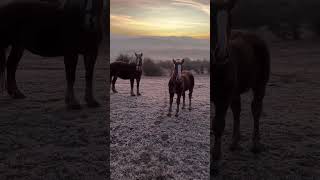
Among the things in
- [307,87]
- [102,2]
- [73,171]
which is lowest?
[73,171]

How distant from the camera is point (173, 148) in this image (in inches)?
176

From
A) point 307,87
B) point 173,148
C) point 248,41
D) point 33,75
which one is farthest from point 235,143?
point 33,75

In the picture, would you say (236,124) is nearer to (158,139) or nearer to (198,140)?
(198,140)

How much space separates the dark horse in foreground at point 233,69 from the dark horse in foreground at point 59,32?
261 cm

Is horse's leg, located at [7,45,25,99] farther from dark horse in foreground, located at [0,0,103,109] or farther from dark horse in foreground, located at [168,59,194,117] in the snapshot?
dark horse in foreground, located at [168,59,194,117]

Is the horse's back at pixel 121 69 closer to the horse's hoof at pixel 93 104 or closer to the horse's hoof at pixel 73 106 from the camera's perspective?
the horse's hoof at pixel 93 104

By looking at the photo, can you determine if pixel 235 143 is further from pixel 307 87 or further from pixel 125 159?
pixel 307 87

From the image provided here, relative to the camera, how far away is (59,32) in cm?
645

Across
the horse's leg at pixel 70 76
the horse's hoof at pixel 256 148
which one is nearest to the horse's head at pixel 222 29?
the horse's hoof at pixel 256 148

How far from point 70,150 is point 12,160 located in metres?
0.72

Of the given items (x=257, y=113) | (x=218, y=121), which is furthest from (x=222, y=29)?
(x=257, y=113)

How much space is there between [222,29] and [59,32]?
395cm

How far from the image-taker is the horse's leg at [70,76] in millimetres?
6455

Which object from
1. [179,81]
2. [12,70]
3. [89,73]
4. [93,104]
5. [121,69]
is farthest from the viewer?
[121,69]
